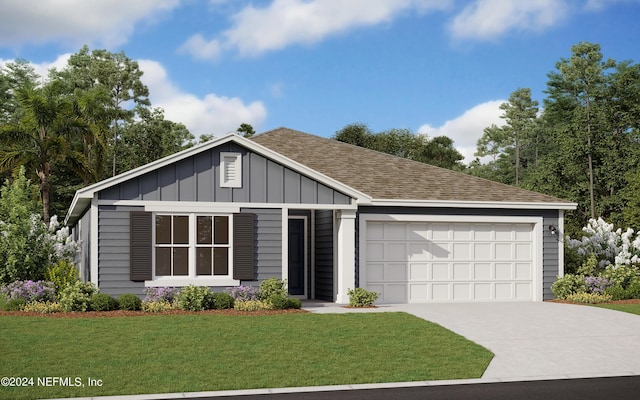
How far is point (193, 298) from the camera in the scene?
17.6m

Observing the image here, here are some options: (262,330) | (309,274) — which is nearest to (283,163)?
(309,274)

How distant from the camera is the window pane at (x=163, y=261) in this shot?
62.7 feet

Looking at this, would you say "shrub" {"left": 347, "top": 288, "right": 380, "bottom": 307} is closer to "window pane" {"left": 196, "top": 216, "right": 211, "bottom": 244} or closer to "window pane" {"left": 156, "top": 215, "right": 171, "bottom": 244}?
"window pane" {"left": 196, "top": 216, "right": 211, "bottom": 244}

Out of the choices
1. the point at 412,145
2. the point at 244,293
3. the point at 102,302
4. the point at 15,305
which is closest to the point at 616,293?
the point at 244,293

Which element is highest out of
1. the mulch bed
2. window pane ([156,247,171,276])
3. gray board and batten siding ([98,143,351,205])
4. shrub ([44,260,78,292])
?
gray board and batten siding ([98,143,351,205])

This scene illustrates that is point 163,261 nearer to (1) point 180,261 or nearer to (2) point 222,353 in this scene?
(1) point 180,261

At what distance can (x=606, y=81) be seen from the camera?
163 feet

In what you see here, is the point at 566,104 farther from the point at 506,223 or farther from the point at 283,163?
the point at 283,163

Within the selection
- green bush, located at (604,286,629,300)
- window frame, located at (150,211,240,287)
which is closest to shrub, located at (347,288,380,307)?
window frame, located at (150,211,240,287)

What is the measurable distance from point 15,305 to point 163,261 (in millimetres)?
3599

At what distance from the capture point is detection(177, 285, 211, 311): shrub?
17.5 m

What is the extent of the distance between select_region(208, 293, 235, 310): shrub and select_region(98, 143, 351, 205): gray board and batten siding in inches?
95.1

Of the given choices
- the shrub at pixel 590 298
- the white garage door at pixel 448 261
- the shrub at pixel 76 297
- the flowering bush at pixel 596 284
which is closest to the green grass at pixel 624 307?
the shrub at pixel 590 298

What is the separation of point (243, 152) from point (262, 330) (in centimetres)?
614
